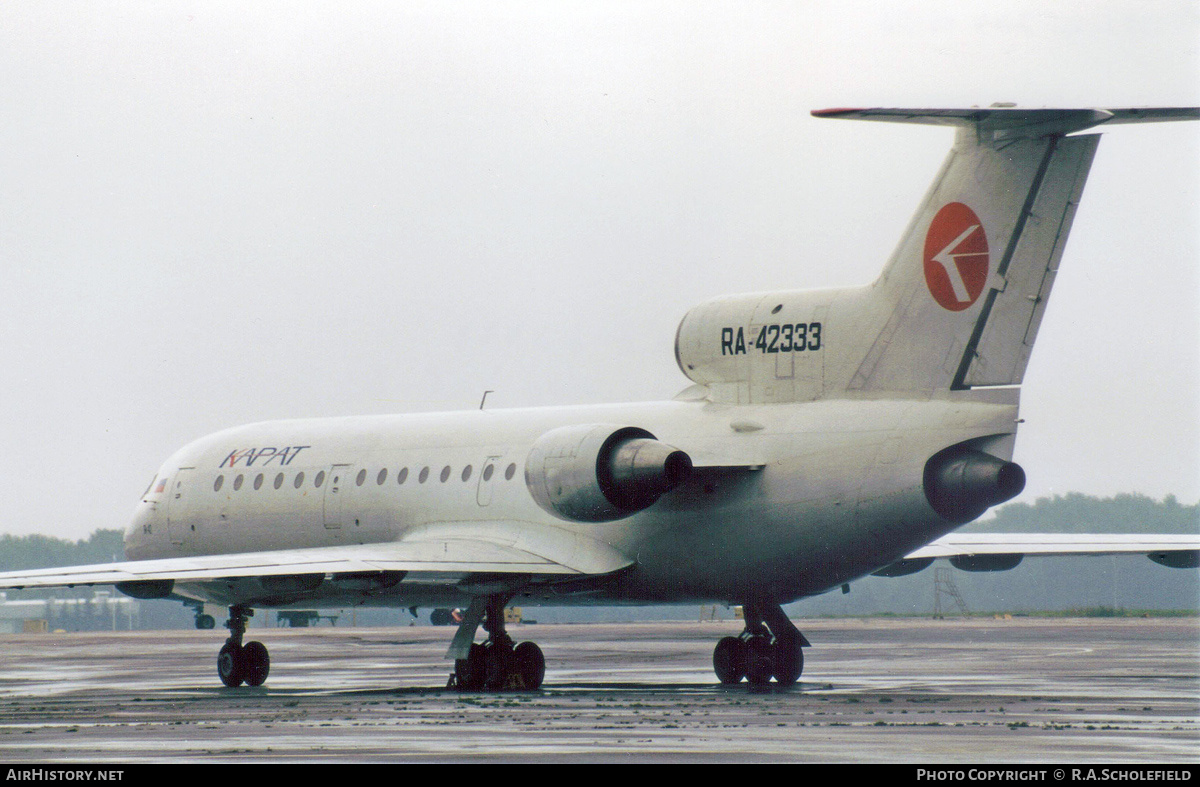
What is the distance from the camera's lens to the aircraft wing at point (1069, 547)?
82.0 ft

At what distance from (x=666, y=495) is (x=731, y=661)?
3207 millimetres

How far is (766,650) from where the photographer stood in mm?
24672

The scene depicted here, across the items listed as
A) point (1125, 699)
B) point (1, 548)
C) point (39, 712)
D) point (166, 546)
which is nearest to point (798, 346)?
point (1125, 699)

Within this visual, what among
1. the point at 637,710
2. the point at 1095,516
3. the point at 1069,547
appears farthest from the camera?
the point at 1095,516

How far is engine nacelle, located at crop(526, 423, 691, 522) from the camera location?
2205 centimetres

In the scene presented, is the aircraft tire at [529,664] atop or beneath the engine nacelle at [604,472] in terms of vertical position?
beneath

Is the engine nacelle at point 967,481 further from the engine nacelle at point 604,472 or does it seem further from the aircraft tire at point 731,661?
the aircraft tire at point 731,661

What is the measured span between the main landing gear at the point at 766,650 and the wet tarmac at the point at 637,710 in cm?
33

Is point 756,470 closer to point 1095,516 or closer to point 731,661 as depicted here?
point 731,661

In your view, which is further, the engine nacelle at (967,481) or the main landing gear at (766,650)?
the main landing gear at (766,650)

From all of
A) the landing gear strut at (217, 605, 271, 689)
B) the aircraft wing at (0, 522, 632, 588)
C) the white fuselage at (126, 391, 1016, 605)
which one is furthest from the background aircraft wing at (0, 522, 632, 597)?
the landing gear strut at (217, 605, 271, 689)

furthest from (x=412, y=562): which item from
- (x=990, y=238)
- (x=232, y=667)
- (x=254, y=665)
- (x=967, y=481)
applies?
(x=990, y=238)

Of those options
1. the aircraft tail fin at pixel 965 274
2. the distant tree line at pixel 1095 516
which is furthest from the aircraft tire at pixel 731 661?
the distant tree line at pixel 1095 516
